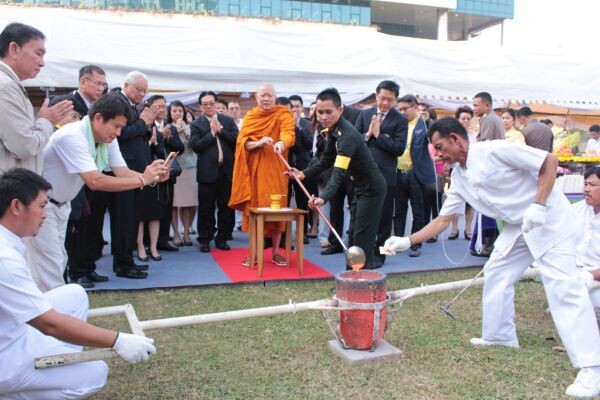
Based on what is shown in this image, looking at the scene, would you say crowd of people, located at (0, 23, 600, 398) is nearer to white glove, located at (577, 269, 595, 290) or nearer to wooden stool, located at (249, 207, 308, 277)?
white glove, located at (577, 269, 595, 290)

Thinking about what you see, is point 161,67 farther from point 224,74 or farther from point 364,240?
point 364,240

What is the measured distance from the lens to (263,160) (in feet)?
17.4

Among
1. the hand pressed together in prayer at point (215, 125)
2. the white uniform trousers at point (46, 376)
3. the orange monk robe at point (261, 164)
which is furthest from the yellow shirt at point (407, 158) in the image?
the white uniform trousers at point (46, 376)

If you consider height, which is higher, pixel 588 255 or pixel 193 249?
pixel 588 255

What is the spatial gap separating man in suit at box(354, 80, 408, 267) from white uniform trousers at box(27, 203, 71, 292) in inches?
118

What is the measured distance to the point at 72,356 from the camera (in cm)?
210

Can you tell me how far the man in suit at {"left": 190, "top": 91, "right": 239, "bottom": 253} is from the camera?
575 cm

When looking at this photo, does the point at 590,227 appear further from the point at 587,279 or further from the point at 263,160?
the point at 263,160

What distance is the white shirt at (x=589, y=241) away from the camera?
3.34 m

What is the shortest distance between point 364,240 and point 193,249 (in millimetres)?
2408

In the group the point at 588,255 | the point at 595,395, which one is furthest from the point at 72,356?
the point at 588,255

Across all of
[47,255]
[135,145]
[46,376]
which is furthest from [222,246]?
[46,376]

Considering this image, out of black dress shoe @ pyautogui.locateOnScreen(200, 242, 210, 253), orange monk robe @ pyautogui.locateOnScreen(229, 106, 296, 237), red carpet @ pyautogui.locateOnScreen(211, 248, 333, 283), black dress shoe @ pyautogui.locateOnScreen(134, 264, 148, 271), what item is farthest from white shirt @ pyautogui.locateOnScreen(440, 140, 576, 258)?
black dress shoe @ pyautogui.locateOnScreen(200, 242, 210, 253)

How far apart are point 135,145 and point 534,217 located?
3.49 metres
